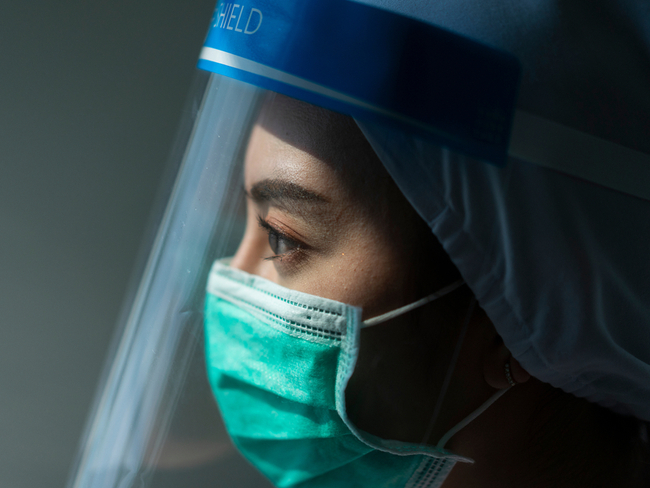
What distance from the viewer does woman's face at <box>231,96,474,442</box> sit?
0.71m

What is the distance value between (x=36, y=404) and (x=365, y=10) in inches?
52.3

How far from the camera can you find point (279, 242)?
81cm

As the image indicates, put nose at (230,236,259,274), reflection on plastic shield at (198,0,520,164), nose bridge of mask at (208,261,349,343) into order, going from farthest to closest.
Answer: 1. nose at (230,236,259,274)
2. nose bridge of mask at (208,261,349,343)
3. reflection on plastic shield at (198,0,520,164)

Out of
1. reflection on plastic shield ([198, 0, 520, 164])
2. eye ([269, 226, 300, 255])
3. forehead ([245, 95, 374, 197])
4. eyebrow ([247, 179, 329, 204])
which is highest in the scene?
reflection on plastic shield ([198, 0, 520, 164])

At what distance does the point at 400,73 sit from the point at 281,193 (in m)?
0.25

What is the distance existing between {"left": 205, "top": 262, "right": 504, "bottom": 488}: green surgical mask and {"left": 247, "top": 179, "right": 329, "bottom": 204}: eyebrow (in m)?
0.15

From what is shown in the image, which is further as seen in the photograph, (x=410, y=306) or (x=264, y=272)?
(x=264, y=272)

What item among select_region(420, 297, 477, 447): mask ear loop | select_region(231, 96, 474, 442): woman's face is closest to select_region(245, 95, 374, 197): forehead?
select_region(231, 96, 474, 442): woman's face

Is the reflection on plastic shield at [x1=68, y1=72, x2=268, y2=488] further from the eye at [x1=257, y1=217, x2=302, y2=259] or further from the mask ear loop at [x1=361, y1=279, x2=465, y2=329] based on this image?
the mask ear loop at [x1=361, y1=279, x2=465, y2=329]

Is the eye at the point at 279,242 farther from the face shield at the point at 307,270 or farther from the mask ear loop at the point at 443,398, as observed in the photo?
the mask ear loop at the point at 443,398

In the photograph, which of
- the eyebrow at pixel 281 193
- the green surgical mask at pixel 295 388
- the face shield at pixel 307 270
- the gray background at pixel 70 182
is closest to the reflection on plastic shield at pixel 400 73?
the face shield at pixel 307 270

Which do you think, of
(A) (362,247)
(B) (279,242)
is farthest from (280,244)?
(A) (362,247)

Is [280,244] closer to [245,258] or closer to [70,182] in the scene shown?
[245,258]

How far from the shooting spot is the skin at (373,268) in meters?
0.71
